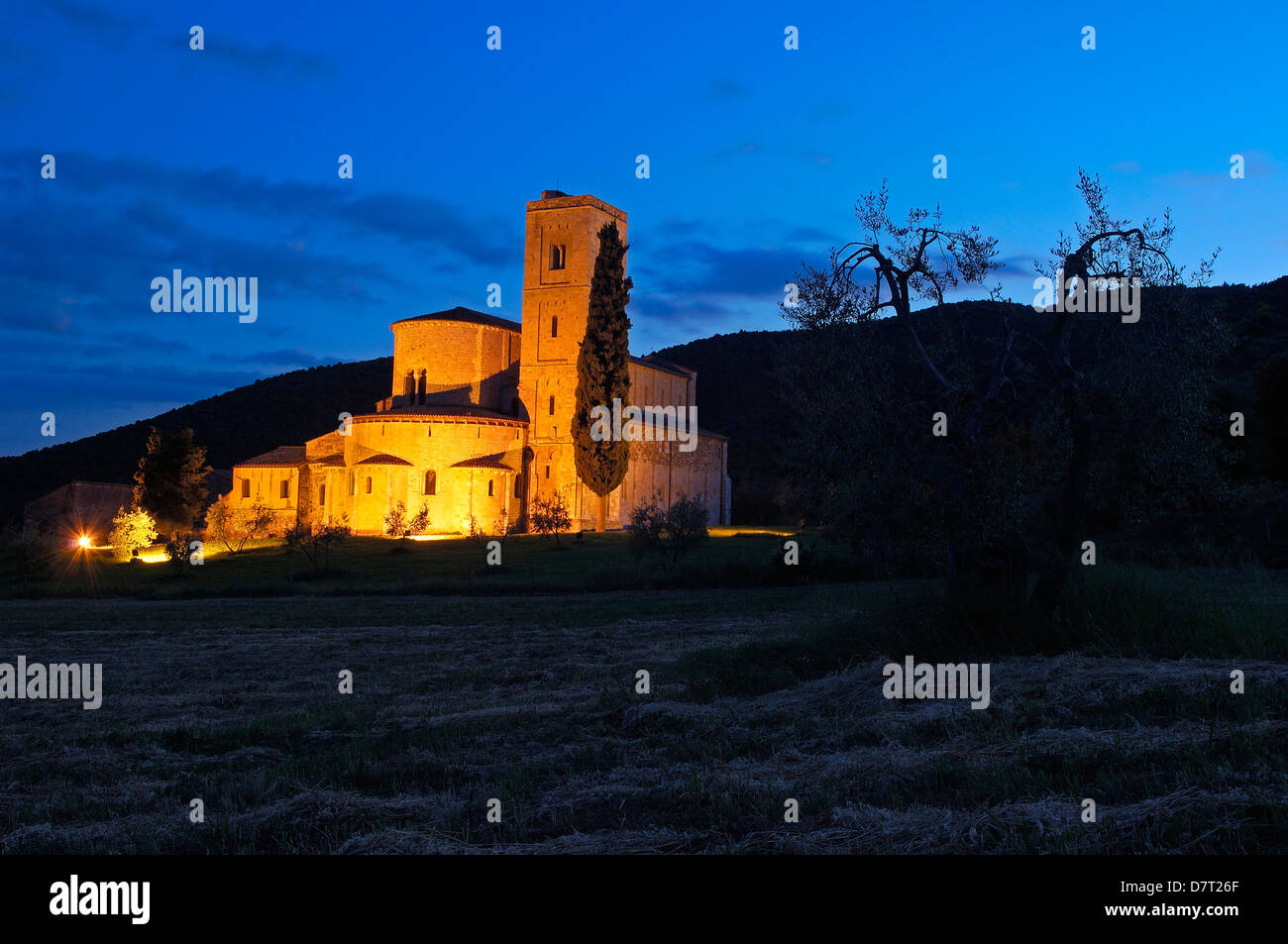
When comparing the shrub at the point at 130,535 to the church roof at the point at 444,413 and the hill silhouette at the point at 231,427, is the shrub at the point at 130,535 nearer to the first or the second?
the church roof at the point at 444,413

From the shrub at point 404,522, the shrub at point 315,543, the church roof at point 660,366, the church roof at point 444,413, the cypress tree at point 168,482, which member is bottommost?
the shrub at point 315,543

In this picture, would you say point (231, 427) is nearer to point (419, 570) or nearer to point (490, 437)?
point (490, 437)

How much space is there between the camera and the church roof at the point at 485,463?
57.4 meters

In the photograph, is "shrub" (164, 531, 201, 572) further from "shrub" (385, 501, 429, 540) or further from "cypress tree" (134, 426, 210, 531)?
"cypress tree" (134, 426, 210, 531)

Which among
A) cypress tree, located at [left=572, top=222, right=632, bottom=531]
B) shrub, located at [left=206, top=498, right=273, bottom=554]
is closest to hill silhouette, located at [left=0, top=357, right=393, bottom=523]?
shrub, located at [left=206, top=498, right=273, bottom=554]

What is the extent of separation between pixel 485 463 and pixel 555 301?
14006 millimetres

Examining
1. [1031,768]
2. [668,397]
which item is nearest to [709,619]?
[1031,768]

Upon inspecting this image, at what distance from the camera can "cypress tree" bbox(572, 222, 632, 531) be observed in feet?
182

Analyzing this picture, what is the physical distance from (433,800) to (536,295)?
6227cm

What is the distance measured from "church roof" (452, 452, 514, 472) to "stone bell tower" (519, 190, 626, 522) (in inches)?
167

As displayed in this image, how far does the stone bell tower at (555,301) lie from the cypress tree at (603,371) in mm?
7503

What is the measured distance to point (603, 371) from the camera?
56.2 metres

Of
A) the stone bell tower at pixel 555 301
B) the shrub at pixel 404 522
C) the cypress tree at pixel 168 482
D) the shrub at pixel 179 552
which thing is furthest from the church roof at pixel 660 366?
the shrub at pixel 179 552
